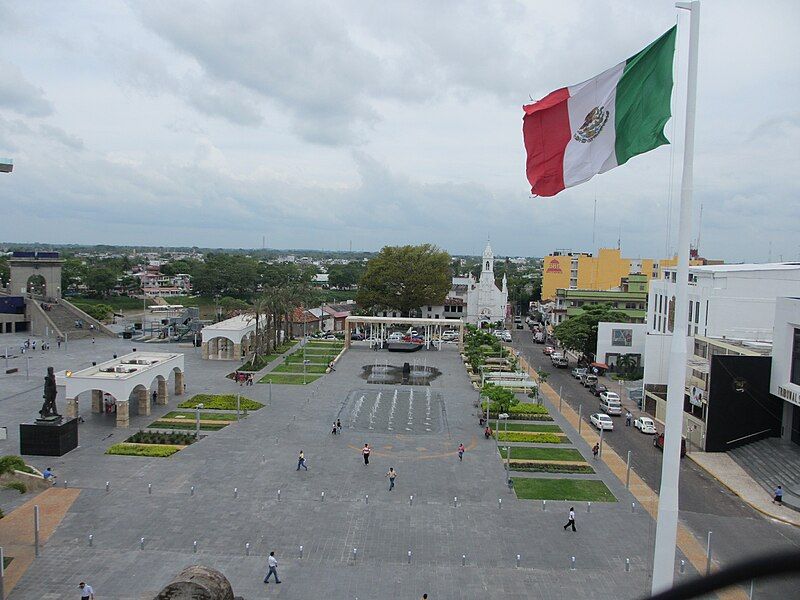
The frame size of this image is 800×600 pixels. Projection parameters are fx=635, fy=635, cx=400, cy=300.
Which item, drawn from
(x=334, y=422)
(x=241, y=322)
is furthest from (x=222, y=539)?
(x=241, y=322)

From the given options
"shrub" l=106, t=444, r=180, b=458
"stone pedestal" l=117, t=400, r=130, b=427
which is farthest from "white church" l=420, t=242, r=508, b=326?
"shrub" l=106, t=444, r=180, b=458

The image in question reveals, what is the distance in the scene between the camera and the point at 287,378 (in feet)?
146

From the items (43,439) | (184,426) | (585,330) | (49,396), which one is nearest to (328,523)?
(184,426)

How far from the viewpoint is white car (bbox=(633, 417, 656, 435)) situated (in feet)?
110

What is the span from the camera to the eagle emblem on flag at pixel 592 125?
38.6 feet

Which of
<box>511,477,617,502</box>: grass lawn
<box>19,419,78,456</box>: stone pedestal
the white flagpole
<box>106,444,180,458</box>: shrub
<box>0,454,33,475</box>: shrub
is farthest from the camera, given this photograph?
<box>106,444,180,458</box>: shrub

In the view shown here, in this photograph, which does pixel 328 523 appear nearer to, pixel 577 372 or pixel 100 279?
pixel 577 372

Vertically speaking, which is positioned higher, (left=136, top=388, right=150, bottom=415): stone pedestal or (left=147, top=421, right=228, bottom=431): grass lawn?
(left=136, top=388, right=150, bottom=415): stone pedestal

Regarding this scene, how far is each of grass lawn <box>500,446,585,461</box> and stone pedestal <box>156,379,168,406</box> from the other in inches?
746

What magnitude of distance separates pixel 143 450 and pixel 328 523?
10.9 meters

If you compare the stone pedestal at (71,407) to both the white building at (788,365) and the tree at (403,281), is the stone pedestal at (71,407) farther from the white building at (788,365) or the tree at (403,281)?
the tree at (403,281)

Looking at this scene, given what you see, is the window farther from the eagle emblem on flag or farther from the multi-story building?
the multi-story building

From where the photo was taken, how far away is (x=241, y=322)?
5438cm

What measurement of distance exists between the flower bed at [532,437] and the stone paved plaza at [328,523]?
2.67ft
